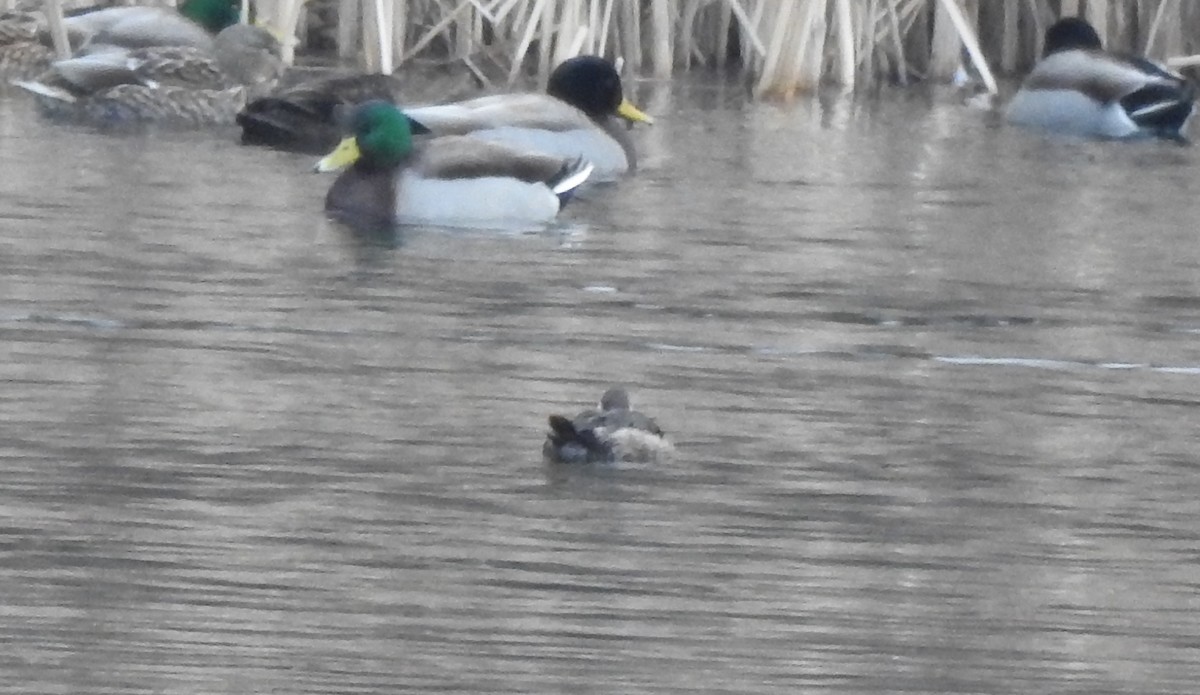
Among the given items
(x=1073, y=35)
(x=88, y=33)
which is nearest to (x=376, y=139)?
(x=88, y=33)

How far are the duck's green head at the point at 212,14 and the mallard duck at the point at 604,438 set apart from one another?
9.33 m

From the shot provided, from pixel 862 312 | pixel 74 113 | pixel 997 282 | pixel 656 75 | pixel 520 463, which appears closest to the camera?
pixel 520 463

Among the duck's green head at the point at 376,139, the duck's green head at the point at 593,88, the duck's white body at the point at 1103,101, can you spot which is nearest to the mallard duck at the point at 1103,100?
the duck's white body at the point at 1103,101

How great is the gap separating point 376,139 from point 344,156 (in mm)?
150

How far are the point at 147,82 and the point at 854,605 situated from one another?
8907 millimetres

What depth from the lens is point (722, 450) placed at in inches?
300

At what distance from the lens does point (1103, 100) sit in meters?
15.8

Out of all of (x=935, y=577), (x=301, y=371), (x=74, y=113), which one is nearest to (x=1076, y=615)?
(x=935, y=577)

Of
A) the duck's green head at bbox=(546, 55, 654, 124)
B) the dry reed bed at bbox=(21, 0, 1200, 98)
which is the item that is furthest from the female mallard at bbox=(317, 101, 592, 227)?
the dry reed bed at bbox=(21, 0, 1200, 98)

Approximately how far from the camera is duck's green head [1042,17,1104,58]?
16.6 m

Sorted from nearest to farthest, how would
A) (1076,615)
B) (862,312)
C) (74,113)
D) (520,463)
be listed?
(1076,615)
(520,463)
(862,312)
(74,113)

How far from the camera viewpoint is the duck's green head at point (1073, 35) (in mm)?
16641

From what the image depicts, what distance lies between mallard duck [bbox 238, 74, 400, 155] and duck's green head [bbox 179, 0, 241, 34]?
266 centimetres

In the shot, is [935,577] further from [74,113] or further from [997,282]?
[74,113]
